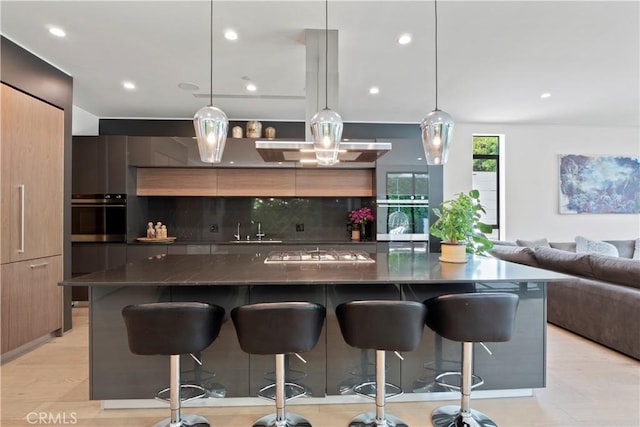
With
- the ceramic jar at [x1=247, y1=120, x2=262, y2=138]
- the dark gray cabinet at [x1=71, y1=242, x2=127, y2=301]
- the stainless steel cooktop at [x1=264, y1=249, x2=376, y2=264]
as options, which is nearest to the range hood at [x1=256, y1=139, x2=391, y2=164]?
the stainless steel cooktop at [x1=264, y1=249, x2=376, y2=264]

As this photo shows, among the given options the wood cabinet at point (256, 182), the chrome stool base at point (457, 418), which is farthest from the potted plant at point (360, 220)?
the chrome stool base at point (457, 418)

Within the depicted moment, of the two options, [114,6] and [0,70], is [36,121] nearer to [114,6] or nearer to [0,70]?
[0,70]

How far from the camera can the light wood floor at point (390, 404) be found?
2084mm

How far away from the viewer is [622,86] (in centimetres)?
400

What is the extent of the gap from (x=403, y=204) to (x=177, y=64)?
324 centimetres

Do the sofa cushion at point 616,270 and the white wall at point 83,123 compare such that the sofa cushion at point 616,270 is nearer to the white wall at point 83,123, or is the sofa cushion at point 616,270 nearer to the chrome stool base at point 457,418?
the chrome stool base at point 457,418

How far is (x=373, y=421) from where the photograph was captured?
77.4 inches

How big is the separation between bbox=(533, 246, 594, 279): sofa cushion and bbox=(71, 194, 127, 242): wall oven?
17.0 feet

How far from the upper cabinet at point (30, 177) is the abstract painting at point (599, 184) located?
7.29 m

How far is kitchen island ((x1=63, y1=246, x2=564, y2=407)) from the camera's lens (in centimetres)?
214

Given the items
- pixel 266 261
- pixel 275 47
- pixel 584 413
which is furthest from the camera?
pixel 275 47

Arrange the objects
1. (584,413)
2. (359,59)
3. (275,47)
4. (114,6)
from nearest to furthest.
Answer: (584,413), (114,6), (275,47), (359,59)

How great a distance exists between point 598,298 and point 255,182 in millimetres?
4134

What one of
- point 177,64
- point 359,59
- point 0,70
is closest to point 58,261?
point 0,70
